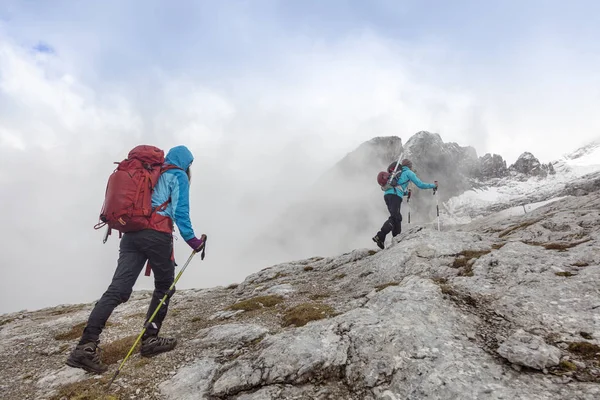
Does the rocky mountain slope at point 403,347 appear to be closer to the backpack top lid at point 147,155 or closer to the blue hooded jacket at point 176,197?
the blue hooded jacket at point 176,197

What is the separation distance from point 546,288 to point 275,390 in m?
8.96

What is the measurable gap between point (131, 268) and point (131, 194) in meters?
2.07

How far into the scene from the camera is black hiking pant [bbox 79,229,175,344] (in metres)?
8.56

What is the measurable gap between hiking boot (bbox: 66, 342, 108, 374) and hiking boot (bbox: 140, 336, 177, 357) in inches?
49.5

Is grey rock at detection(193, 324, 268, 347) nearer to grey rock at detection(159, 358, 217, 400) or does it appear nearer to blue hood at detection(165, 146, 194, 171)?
grey rock at detection(159, 358, 217, 400)

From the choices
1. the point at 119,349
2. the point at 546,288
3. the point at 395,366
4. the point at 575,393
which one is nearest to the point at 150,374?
the point at 119,349

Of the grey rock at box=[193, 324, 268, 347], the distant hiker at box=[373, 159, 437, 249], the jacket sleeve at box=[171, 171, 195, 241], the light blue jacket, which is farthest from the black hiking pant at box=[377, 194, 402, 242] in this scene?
the jacket sleeve at box=[171, 171, 195, 241]

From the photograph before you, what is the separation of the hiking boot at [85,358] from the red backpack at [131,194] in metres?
2.84

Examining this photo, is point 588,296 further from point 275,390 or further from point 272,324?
point 272,324

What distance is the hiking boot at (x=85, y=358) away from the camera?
8.49 metres

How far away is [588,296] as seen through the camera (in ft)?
31.1

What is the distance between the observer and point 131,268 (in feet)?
29.8

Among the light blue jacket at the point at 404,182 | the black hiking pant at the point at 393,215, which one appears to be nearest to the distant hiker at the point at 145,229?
the black hiking pant at the point at 393,215

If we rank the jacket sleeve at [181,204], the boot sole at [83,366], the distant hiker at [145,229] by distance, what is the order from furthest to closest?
the jacket sleeve at [181,204] → the distant hiker at [145,229] → the boot sole at [83,366]
